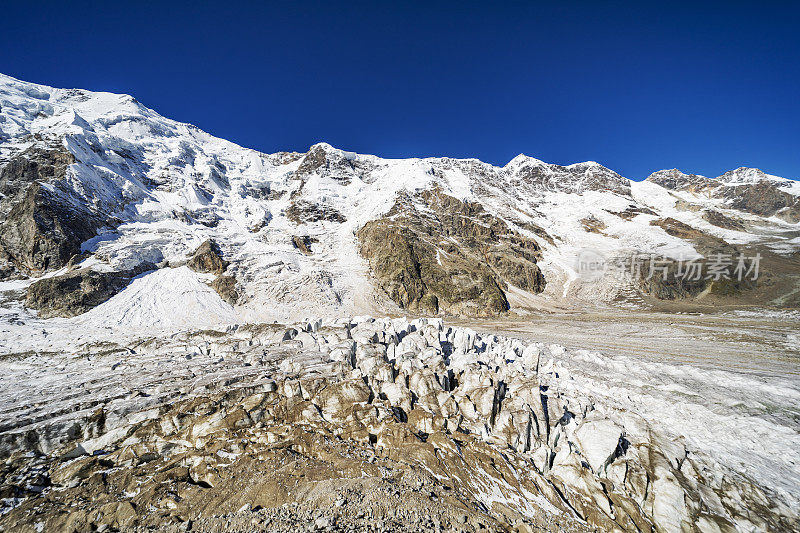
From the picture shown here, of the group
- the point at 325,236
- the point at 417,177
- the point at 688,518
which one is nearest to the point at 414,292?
the point at 325,236

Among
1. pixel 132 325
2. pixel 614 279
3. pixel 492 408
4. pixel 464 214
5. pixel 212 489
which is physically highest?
pixel 464 214

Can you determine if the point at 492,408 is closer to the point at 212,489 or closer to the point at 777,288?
the point at 212,489

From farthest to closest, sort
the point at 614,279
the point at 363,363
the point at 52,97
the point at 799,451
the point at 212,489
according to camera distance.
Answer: the point at 52,97 → the point at 614,279 → the point at 363,363 → the point at 799,451 → the point at 212,489

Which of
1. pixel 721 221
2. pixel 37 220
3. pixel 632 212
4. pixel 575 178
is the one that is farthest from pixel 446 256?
pixel 575 178

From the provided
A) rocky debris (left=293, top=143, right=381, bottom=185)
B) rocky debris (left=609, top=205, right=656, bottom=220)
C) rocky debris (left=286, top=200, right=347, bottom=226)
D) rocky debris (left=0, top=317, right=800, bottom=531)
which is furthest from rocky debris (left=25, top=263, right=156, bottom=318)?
rocky debris (left=609, top=205, right=656, bottom=220)

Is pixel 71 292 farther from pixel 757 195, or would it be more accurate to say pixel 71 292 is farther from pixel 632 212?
pixel 757 195

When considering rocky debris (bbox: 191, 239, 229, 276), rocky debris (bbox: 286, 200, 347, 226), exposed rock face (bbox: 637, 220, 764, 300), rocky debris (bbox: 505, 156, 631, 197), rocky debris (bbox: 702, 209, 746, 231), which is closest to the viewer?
rocky debris (bbox: 191, 239, 229, 276)

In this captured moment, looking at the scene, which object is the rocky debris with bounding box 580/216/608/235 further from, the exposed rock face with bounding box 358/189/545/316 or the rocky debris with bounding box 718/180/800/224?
the rocky debris with bounding box 718/180/800/224
